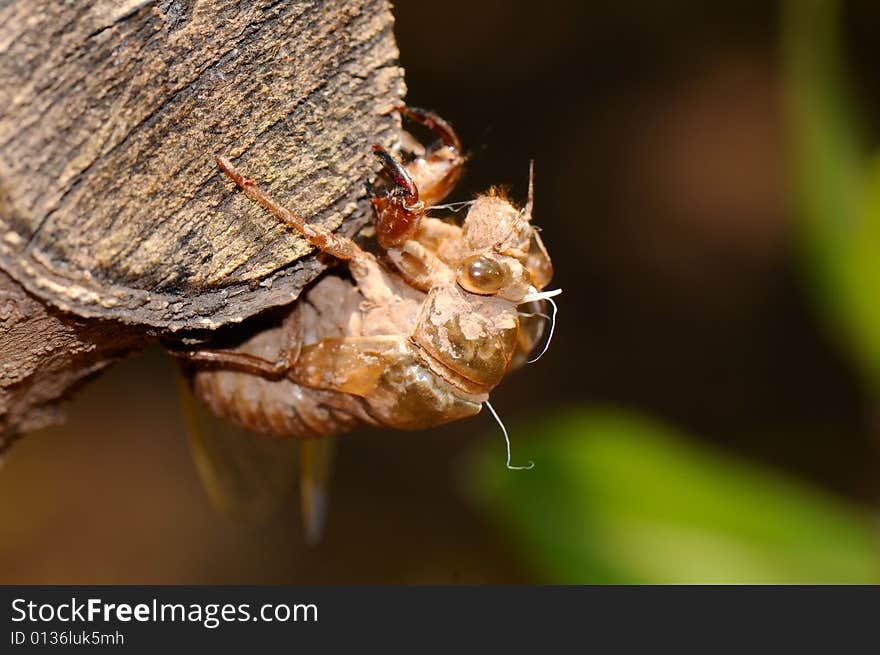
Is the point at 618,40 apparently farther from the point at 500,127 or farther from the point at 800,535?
the point at 800,535

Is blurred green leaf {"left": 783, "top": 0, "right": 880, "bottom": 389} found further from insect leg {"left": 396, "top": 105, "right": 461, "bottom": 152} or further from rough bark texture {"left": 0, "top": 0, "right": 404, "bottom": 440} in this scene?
rough bark texture {"left": 0, "top": 0, "right": 404, "bottom": 440}

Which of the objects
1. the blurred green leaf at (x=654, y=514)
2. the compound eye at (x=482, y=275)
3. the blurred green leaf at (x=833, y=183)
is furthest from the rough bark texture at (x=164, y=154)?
the blurred green leaf at (x=833, y=183)

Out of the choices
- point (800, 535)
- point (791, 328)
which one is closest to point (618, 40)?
point (791, 328)

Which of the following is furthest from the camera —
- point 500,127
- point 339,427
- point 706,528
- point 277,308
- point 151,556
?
point 500,127

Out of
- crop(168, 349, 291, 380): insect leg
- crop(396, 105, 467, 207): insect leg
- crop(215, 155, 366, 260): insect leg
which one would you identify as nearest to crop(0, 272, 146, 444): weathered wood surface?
crop(168, 349, 291, 380): insect leg

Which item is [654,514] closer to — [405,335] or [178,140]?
[405,335]

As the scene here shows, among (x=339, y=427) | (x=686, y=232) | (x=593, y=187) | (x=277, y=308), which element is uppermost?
(x=277, y=308)

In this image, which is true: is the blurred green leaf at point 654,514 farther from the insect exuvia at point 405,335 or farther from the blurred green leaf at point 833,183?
the insect exuvia at point 405,335
